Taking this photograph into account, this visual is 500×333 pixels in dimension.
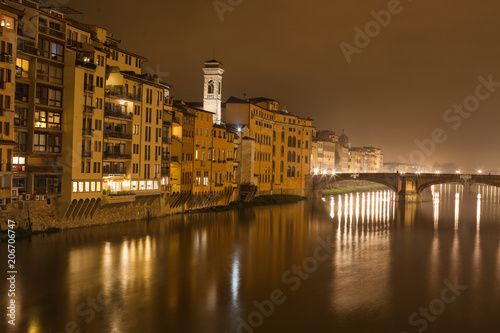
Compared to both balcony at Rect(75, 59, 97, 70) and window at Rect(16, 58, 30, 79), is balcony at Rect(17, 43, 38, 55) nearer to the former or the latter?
window at Rect(16, 58, 30, 79)

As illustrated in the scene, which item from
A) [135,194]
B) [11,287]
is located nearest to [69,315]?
[11,287]

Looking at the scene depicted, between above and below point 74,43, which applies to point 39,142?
below

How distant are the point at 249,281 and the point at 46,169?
60.8 feet

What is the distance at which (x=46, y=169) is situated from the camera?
35000mm

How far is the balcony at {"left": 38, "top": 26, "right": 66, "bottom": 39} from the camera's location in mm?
34081

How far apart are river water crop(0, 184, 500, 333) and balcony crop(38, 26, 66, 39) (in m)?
14.8

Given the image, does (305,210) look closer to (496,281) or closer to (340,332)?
(496,281)

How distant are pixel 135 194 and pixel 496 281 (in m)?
29.6

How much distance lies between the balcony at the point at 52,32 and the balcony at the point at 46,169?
384 inches

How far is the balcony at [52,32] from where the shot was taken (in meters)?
34.1

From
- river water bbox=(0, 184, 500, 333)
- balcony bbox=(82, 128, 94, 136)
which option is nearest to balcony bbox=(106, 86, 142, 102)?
balcony bbox=(82, 128, 94, 136)

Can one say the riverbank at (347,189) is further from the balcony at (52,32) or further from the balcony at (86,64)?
the balcony at (52,32)

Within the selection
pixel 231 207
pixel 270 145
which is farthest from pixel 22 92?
pixel 270 145

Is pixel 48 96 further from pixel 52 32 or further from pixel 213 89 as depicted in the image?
pixel 213 89
